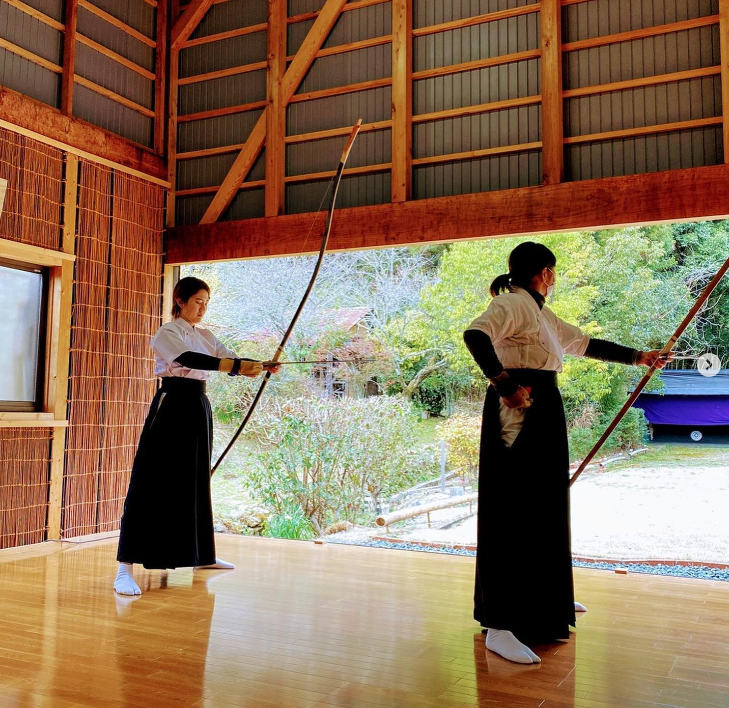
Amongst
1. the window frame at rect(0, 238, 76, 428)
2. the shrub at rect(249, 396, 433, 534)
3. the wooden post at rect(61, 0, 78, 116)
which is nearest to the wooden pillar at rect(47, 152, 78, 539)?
the window frame at rect(0, 238, 76, 428)

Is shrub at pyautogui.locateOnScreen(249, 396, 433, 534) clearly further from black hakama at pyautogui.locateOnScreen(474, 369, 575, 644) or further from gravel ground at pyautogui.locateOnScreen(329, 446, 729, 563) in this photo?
black hakama at pyautogui.locateOnScreen(474, 369, 575, 644)

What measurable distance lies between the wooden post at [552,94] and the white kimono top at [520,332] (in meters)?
1.90

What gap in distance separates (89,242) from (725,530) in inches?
305

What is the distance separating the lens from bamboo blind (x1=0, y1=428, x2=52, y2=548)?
3934 mm

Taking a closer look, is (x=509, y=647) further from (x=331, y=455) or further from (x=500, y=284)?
(x=331, y=455)

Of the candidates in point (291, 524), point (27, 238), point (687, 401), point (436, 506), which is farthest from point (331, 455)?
point (687, 401)

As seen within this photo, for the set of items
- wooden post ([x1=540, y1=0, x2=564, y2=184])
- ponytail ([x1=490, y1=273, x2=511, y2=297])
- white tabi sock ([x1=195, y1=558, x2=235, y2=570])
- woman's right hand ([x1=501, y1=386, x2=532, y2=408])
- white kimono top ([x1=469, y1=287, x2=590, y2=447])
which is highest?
wooden post ([x1=540, y1=0, x2=564, y2=184])

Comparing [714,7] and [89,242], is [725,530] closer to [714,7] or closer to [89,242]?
[714,7]

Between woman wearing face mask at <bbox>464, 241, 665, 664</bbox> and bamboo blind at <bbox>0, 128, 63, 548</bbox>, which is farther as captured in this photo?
bamboo blind at <bbox>0, 128, 63, 548</bbox>

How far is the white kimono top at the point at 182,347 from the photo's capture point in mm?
3059

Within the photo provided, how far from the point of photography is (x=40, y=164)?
420 cm

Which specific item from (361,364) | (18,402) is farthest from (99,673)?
(361,364)

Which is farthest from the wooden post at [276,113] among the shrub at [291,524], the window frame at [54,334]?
the shrub at [291,524]

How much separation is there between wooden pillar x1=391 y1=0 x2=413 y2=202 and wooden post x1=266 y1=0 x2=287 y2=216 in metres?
0.78
